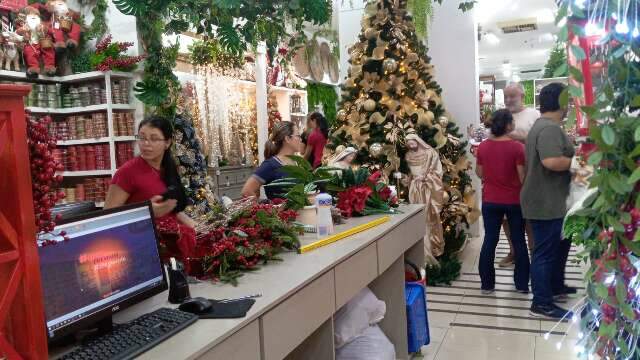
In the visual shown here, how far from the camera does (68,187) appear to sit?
18.4 feet

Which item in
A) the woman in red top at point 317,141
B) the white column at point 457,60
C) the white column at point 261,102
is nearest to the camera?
the woman in red top at point 317,141

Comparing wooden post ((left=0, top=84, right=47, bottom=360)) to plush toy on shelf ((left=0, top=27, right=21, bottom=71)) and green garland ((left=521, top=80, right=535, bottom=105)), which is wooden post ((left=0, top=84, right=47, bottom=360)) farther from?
green garland ((left=521, top=80, right=535, bottom=105))

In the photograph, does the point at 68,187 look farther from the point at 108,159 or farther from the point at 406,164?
the point at 406,164

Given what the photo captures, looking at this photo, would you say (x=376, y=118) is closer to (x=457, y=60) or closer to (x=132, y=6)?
(x=457, y=60)

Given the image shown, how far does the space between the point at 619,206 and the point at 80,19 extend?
5.57 meters

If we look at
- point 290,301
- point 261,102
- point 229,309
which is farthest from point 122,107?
point 229,309

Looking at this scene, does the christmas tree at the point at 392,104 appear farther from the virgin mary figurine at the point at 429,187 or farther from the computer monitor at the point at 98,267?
the computer monitor at the point at 98,267

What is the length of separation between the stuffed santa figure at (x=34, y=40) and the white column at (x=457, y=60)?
4.36 meters

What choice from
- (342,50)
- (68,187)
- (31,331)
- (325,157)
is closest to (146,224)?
(31,331)

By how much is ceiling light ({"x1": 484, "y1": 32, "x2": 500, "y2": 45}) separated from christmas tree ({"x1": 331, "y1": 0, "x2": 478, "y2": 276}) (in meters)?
6.57

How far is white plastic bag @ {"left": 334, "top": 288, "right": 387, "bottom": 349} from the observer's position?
270cm

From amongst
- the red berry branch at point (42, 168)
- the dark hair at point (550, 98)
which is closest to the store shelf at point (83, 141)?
the dark hair at point (550, 98)

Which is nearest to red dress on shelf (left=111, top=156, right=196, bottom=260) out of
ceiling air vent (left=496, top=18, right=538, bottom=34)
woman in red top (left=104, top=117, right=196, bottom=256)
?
woman in red top (left=104, top=117, right=196, bottom=256)

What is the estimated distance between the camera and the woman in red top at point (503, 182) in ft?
13.9
